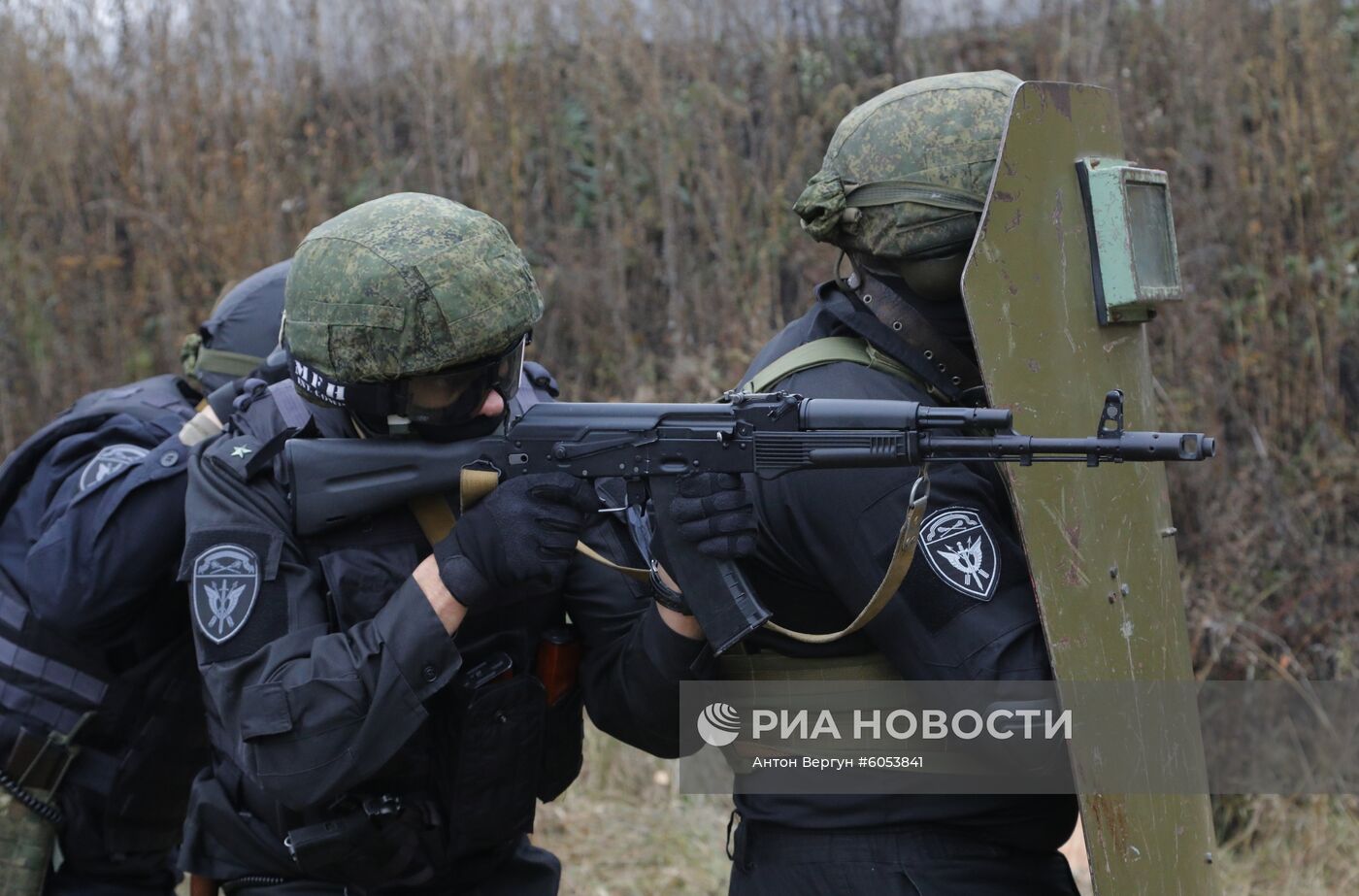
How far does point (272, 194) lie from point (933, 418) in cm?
535

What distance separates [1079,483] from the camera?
6.91 feet

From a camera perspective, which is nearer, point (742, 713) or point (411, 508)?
point (742, 713)

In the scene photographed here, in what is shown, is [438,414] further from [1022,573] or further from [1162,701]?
[1162,701]

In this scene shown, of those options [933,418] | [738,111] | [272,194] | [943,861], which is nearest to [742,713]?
[943,861]

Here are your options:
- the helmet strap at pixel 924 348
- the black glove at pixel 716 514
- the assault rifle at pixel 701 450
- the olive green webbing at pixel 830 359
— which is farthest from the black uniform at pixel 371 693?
the helmet strap at pixel 924 348

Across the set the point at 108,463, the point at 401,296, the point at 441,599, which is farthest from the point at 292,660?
the point at 108,463

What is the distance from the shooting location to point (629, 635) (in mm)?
2520

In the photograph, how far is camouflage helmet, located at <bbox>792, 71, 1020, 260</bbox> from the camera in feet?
7.20

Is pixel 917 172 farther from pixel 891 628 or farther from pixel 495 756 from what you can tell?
pixel 495 756

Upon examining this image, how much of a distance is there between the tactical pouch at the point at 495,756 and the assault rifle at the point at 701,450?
15.8 inches

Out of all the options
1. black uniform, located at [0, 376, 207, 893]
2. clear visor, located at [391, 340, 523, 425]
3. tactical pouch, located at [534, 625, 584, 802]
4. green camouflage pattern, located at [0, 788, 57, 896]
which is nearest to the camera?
clear visor, located at [391, 340, 523, 425]

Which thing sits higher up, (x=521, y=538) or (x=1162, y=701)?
(x=521, y=538)

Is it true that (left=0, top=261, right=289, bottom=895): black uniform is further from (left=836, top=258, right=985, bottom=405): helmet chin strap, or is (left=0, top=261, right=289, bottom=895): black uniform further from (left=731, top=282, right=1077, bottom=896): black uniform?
(left=836, top=258, right=985, bottom=405): helmet chin strap

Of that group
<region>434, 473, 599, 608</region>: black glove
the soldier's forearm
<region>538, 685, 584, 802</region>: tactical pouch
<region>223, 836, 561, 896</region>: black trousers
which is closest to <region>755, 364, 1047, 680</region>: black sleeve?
<region>434, 473, 599, 608</region>: black glove
